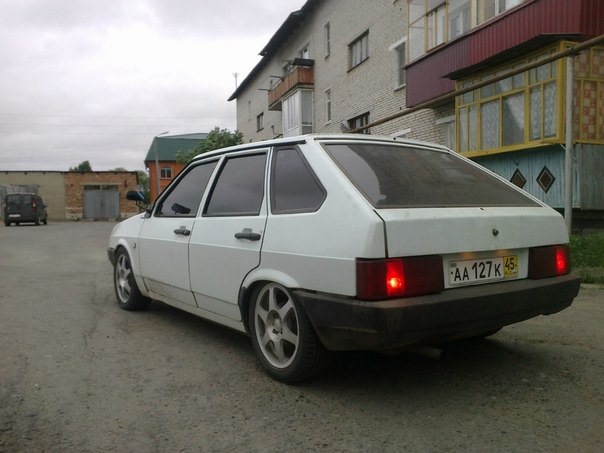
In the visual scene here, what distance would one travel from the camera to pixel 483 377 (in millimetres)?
3289

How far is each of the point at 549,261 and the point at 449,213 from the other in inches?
34.0

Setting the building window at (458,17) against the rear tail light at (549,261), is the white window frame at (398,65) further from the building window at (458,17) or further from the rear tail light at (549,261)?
the rear tail light at (549,261)

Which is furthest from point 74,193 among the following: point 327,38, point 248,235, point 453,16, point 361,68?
point 248,235

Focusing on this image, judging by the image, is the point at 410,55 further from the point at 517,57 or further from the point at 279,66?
the point at 279,66

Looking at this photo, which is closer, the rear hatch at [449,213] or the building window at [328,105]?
the rear hatch at [449,213]

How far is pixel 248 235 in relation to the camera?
11.1ft

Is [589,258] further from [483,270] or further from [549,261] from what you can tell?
[483,270]

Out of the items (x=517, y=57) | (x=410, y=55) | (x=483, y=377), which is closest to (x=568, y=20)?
(x=517, y=57)

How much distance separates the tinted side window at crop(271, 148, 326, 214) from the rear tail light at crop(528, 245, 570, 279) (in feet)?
4.40

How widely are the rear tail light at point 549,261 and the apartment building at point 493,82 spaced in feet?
13.2

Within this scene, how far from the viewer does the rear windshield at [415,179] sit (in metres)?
2.98

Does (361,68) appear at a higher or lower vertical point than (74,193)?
higher

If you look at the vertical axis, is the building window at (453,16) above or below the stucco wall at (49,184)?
above

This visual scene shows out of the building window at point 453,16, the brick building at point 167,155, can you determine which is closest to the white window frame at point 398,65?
the building window at point 453,16
